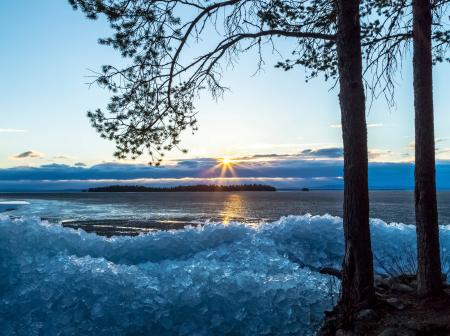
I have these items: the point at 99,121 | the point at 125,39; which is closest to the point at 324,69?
the point at 125,39

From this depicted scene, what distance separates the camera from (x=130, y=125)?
27.8 ft

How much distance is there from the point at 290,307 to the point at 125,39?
605 cm

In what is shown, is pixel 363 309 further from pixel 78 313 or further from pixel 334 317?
pixel 78 313

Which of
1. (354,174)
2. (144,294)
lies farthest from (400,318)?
(144,294)

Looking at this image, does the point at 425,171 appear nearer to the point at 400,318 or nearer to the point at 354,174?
the point at 354,174

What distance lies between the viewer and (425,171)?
21.9ft

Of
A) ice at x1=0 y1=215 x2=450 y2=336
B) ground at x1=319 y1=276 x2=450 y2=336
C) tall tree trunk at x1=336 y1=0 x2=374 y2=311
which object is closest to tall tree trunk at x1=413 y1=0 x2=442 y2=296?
ground at x1=319 y1=276 x2=450 y2=336

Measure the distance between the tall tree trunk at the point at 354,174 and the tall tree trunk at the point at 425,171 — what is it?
90 centimetres

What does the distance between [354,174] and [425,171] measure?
3.82 feet

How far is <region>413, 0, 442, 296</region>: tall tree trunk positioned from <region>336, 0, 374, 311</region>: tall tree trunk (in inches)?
35.5

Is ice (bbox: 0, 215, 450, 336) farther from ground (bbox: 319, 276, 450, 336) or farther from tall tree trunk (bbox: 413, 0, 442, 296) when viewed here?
tall tree trunk (bbox: 413, 0, 442, 296)

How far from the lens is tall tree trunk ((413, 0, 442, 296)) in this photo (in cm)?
670

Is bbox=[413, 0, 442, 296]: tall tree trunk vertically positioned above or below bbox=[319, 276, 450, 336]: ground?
above

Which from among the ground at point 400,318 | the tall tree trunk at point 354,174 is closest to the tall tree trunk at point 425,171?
the ground at point 400,318
